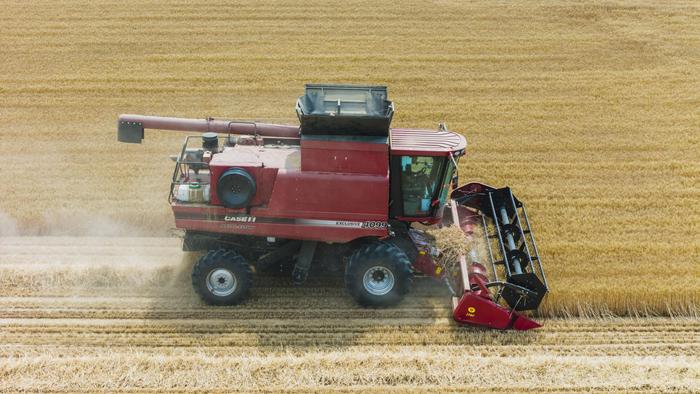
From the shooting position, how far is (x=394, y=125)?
14328 mm

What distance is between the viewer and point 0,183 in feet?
38.9

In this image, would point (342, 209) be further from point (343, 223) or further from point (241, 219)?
point (241, 219)

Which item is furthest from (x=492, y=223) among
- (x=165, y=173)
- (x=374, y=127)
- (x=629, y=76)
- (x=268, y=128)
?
(x=629, y=76)

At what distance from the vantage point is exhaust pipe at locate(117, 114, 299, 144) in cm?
940

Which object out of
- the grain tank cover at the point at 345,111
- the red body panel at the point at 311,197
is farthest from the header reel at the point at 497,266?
the grain tank cover at the point at 345,111

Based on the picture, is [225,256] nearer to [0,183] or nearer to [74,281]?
[74,281]

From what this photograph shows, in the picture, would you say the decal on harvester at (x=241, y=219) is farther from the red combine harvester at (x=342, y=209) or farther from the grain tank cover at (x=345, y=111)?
A: the grain tank cover at (x=345, y=111)

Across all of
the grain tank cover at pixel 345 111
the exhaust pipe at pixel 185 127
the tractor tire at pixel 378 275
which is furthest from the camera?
the exhaust pipe at pixel 185 127

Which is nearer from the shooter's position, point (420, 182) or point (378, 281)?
point (420, 182)

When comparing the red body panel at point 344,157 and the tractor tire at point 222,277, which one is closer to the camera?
the red body panel at point 344,157

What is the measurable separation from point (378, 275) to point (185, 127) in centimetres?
357

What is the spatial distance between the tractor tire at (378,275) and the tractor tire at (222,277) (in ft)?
4.68

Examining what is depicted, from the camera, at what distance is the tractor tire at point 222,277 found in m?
8.72

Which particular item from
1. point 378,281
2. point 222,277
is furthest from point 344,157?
point 222,277
